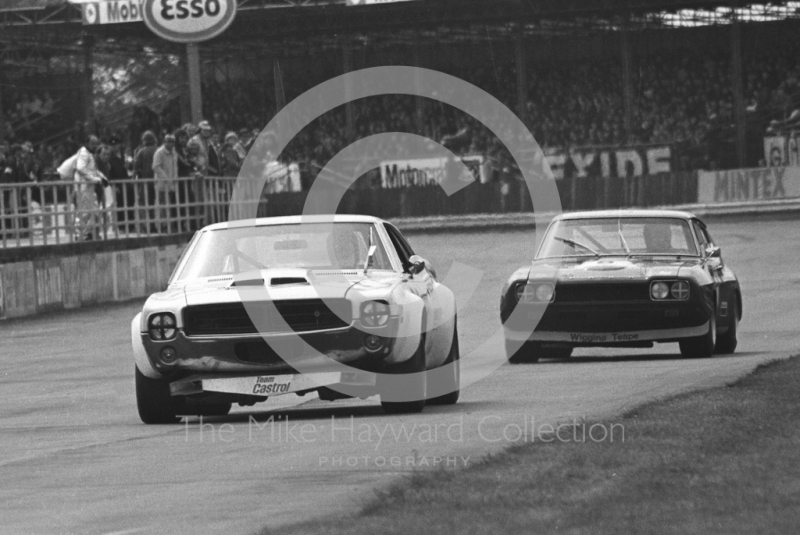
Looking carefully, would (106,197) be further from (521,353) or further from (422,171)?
(422,171)

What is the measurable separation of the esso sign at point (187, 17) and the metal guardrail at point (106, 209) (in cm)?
308

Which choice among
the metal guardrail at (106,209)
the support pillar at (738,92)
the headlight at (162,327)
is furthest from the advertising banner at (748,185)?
the headlight at (162,327)

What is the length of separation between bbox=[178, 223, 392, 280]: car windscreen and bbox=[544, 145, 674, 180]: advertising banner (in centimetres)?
3180

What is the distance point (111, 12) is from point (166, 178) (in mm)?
25172

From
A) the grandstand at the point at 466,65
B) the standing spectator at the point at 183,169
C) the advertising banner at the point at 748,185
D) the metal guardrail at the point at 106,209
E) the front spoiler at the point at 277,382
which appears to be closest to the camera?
the front spoiler at the point at 277,382

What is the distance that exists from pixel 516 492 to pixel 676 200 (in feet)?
101

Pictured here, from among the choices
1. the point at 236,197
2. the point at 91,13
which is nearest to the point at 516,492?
the point at 236,197

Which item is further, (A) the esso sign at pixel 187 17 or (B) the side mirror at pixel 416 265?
(A) the esso sign at pixel 187 17

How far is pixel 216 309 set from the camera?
31.6ft

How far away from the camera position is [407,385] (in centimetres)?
987

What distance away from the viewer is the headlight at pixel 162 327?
9672mm

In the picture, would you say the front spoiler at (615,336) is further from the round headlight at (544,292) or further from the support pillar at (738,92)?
the support pillar at (738,92)

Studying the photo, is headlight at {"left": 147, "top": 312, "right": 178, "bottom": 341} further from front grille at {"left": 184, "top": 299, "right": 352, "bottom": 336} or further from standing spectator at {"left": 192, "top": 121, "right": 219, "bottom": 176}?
standing spectator at {"left": 192, "top": 121, "right": 219, "bottom": 176}

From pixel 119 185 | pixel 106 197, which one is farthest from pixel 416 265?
pixel 119 185
